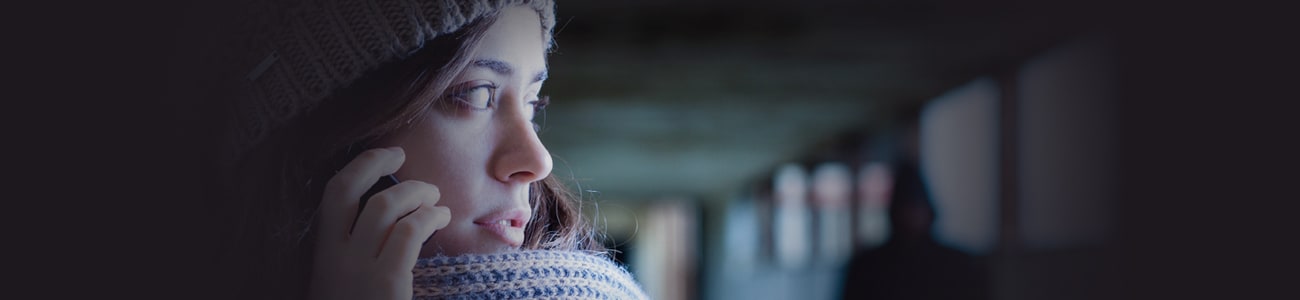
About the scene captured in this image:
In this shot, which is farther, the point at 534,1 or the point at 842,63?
the point at 842,63

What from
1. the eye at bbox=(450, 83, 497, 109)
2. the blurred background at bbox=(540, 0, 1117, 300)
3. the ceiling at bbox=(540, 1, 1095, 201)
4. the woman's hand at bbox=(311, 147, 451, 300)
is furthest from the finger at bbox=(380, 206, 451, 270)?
the ceiling at bbox=(540, 1, 1095, 201)

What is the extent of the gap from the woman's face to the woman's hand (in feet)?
0.14

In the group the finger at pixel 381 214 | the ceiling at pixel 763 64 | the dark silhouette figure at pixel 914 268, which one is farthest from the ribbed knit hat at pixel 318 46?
the dark silhouette figure at pixel 914 268

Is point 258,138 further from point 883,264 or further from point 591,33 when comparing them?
point 591,33

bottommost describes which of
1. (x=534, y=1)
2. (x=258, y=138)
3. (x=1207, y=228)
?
(x=1207, y=228)

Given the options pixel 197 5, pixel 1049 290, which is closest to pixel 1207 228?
pixel 1049 290

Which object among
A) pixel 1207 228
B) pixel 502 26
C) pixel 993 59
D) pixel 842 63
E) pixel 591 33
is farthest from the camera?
pixel 842 63

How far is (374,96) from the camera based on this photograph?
92cm

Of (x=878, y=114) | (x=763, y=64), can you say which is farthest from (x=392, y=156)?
(x=878, y=114)

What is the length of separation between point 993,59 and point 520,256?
6.65 m

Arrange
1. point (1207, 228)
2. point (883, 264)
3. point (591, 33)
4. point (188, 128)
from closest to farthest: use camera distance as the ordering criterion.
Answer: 1. point (188, 128)
2. point (1207, 228)
3. point (883, 264)
4. point (591, 33)

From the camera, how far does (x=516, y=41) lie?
955 millimetres

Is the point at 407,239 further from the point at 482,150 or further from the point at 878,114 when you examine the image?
the point at 878,114

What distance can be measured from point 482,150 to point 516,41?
0.33ft
